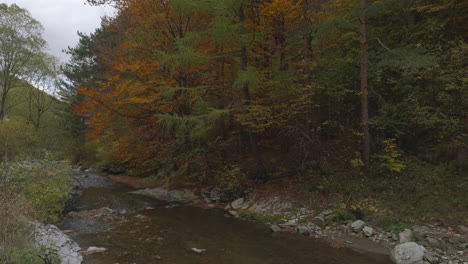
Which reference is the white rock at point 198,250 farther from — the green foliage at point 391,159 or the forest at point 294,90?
the green foliage at point 391,159

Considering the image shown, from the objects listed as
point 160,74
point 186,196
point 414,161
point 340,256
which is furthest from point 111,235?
point 414,161

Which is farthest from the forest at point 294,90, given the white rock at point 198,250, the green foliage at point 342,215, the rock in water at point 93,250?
the rock in water at point 93,250

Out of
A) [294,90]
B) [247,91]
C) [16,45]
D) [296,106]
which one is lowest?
[296,106]

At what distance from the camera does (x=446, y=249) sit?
279 inches

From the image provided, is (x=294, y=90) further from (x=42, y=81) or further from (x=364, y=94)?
(x=42, y=81)

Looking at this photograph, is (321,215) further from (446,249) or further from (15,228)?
(15,228)

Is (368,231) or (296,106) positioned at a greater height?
(296,106)

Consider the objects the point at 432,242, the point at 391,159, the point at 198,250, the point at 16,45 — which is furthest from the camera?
the point at 16,45

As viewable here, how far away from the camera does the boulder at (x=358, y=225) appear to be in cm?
866

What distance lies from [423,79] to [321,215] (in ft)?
21.9

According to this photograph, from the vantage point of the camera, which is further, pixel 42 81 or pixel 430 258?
pixel 42 81

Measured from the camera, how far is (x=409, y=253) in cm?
682

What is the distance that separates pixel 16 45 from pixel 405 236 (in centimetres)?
2984

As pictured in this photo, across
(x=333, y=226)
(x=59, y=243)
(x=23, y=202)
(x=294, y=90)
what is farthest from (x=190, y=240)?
(x=294, y=90)
